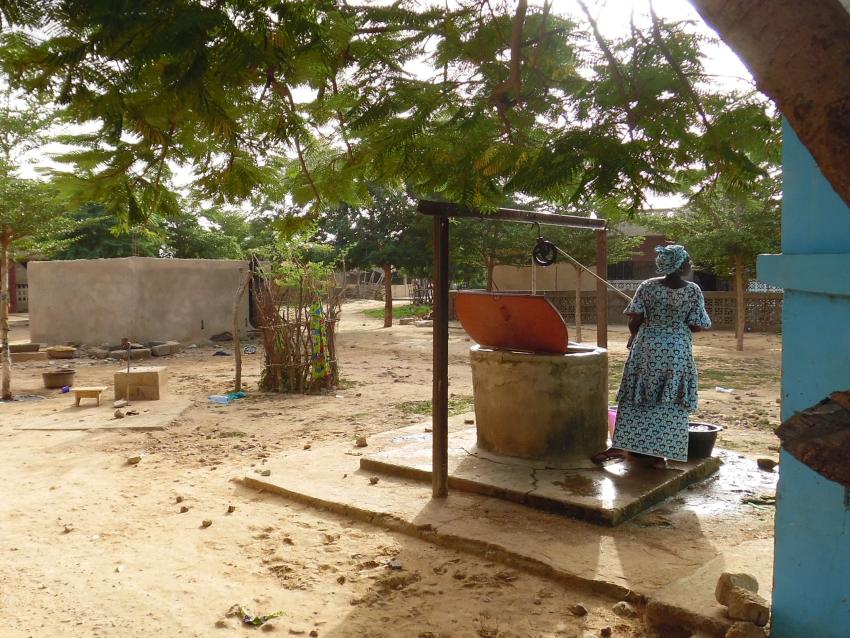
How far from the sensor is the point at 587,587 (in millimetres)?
3398

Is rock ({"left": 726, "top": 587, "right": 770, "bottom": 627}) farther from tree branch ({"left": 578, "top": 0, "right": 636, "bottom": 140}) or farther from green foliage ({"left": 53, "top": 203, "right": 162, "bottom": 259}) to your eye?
green foliage ({"left": 53, "top": 203, "right": 162, "bottom": 259})

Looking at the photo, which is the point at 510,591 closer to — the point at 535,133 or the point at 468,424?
the point at 535,133

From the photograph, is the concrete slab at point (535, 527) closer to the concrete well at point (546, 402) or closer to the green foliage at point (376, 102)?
the concrete well at point (546, 402)

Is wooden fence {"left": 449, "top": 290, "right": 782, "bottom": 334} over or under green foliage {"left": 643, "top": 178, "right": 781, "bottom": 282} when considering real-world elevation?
under

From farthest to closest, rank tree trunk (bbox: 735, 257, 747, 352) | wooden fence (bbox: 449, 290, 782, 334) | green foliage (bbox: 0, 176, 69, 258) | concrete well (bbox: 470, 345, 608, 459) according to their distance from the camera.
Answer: wooden fence (bbox: 449, 290, 782, 334)
tree trunk (bbox: 735, 257, 747, 352)
green foliage (bbox: 0, 176, 69, 258)
concrete well (bbox: 470, 345, 608, 459)

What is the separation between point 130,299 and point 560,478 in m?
13.0

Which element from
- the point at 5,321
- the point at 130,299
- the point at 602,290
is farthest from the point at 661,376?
the point at 130,299

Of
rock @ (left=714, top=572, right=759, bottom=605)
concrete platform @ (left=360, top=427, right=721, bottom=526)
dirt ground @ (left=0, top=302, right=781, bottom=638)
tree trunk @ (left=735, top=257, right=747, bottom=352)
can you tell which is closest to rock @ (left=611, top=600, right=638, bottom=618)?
dirt ground @ (left=0, top=302, right=781, bottom=638)

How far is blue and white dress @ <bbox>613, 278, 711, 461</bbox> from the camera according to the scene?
486 cm

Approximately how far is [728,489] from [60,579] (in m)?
4.33

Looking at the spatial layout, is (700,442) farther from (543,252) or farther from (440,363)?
(440,363)

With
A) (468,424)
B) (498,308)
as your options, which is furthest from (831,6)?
(468,424)

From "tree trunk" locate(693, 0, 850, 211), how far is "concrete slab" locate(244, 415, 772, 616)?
8.53 feet

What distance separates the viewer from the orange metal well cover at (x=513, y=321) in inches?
190
